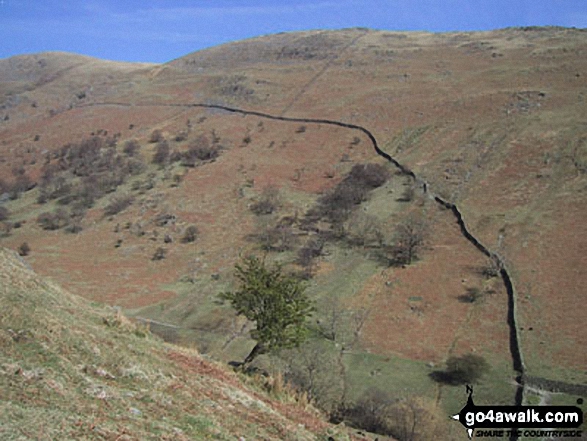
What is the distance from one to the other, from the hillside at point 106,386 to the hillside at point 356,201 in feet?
19.8

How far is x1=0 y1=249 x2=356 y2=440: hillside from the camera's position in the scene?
7.48m

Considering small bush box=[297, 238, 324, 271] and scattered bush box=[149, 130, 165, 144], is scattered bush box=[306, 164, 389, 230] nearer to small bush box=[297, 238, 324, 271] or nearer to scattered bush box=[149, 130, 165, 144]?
small bush box=[297, 238, 324, 271]

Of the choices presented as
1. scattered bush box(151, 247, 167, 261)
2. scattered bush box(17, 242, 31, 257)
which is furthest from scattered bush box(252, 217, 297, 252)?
scattered bush box(17, 242, 31, 257)

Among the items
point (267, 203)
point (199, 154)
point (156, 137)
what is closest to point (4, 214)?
point (199, 154)

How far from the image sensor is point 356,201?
4122 centimetres

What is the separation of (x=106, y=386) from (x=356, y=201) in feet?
110

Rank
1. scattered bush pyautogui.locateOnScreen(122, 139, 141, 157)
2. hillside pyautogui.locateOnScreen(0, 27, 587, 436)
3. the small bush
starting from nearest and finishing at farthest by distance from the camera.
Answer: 1. hillside pyautogui.locateOnScreen(0, 27, 587, 436)
2. the small bush
3. scattered bush pyautogui.locateOnScreen(122, 139, 141, 157)

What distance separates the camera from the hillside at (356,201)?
2341 centimetres

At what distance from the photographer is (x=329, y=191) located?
1766 inches

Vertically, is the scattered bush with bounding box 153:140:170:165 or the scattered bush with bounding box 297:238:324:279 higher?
the scattered bush with bounding box 153:140:170:165

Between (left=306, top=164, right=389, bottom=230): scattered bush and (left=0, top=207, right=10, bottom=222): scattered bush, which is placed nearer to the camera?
(left=306, top=164, right=389, bottom=230): scattered bush

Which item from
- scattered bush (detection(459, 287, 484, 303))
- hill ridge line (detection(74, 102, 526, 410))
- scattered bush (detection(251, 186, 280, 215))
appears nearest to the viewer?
hill ridge line (detection(74, 102, 526, 410))

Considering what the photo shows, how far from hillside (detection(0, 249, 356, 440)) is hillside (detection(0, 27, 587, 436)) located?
604 cm

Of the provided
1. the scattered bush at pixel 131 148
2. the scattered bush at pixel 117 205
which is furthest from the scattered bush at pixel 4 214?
the scattered bush at pixel 131 148
